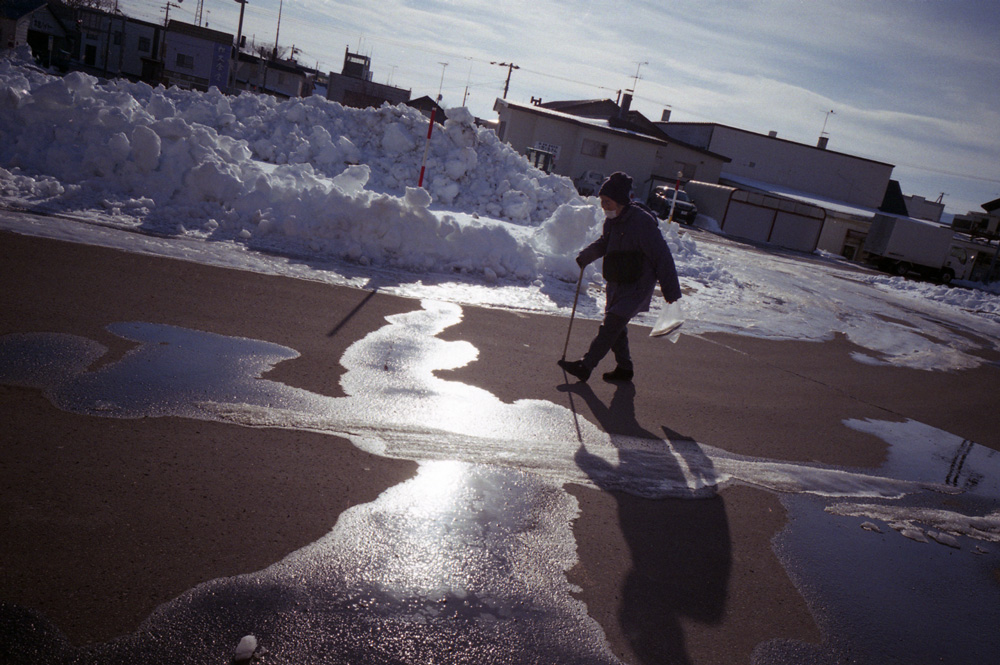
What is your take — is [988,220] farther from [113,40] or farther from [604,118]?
[113,40]

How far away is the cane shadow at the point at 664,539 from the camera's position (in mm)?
2789

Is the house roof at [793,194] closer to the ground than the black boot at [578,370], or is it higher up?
higher up

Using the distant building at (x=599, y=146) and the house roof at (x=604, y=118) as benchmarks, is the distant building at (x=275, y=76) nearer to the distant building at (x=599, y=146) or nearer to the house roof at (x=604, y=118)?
the house roof at (x=604, y=118)

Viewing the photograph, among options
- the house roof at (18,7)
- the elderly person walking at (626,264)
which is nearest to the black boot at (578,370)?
the elderly person walking at (626,264)

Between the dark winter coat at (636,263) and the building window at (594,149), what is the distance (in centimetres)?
3562

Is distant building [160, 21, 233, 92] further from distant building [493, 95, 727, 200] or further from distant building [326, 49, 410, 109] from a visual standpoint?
distant building [493, 95, 727, 200]

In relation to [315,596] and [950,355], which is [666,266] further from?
[950,355]

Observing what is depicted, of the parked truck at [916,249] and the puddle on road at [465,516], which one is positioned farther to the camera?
the parked truck at [916,249]

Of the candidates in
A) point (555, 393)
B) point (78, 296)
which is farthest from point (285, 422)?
point (78, 296)

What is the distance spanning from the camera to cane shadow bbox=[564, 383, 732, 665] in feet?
9.15

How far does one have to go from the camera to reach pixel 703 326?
31.1ft

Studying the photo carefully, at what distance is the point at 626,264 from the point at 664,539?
2782 mm

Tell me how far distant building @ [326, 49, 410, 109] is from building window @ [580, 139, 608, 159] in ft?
59.6

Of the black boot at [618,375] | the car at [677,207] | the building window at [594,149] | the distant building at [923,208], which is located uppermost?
the distant building at [923,208]
